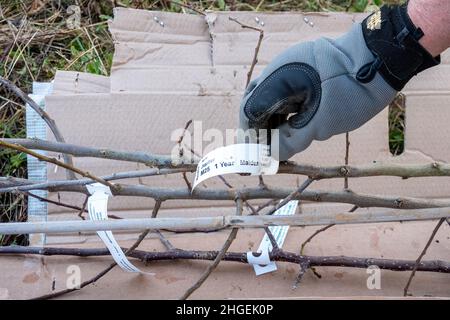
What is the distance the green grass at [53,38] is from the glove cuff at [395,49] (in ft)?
2.50

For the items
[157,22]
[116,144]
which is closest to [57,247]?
[116,144]

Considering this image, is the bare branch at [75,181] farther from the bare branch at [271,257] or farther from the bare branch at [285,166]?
the bare branch at [271,257]

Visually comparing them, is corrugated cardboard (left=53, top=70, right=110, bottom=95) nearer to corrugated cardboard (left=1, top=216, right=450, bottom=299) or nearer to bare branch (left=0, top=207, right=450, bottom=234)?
corrugated cardboard (left=1, top=216, right=450, bottom=299)

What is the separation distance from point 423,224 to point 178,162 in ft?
2.58

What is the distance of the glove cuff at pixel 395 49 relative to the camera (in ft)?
3.11

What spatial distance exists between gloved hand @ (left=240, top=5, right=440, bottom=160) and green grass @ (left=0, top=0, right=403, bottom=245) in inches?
29.8

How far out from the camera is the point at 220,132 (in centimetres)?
154

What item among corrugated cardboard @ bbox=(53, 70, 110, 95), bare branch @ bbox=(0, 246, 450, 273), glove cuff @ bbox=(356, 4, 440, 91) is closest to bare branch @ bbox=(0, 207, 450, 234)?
glove cuff @ bbox=(356, 4, 440, 91)

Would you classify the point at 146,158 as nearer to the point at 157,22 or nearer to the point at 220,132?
the point at 220,132

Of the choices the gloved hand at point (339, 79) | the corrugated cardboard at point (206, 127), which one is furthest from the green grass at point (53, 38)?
the gloved hand at point (339, 79)

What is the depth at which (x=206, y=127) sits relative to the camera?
1.55m

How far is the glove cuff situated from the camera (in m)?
0.95

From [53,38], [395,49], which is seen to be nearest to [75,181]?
[395,49]

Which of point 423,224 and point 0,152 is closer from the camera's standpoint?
point 423,224
